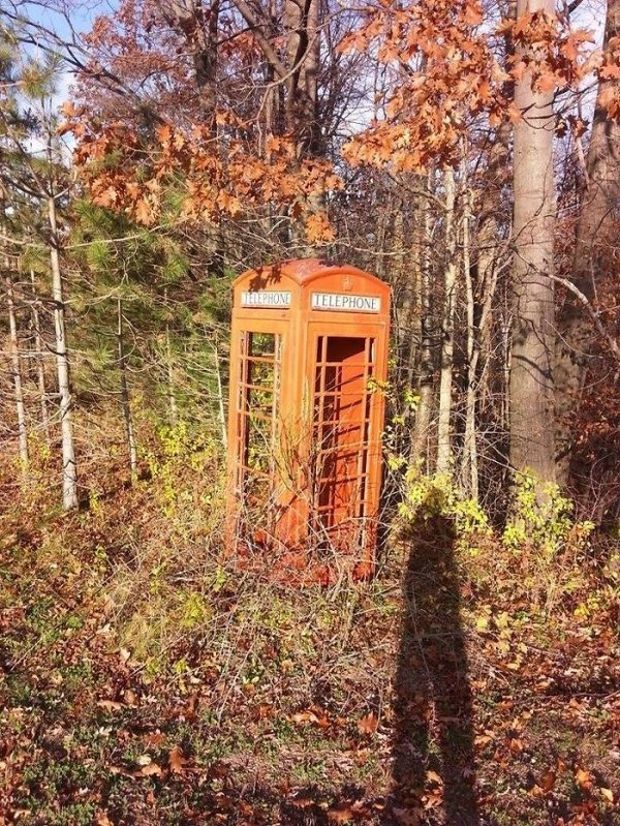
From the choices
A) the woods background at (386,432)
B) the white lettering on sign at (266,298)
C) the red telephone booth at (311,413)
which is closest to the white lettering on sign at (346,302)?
the red telephone booth at (311,413)

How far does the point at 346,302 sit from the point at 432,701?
116 inches

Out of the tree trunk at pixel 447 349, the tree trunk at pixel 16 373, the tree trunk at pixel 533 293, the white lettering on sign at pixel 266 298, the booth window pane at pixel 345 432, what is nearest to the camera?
the white lettering on sign at pixel 266 298

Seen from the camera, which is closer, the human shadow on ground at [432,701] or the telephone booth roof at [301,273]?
the human shadow on ground at [432,701]

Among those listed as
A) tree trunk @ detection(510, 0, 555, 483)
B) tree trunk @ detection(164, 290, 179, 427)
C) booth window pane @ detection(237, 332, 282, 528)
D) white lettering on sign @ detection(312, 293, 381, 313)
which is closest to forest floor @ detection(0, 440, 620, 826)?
booth window pane @ detection(237, 332, 282, 528)

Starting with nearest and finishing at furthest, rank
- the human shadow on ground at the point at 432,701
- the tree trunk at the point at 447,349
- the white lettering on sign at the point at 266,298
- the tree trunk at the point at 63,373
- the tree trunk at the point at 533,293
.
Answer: the human shadow on ground at the point at 432,701
the white lettering on sign at the point at 266,298
the tree trunk at the point at 533,293
the tree trunk at the point at 447,349
the tree trunk at the point at 63,373

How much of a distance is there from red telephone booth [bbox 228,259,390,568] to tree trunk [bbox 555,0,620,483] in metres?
3.01

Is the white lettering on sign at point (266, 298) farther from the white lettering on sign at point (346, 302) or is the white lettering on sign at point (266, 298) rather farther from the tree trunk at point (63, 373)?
the tree trunk at point (63, 373)

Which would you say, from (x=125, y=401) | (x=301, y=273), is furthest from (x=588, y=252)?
(x=125, y=401)

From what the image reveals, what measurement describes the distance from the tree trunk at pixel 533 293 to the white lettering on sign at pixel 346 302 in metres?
2.12

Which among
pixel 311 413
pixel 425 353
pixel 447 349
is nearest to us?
pixel 311 413

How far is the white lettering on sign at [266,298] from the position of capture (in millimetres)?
5434

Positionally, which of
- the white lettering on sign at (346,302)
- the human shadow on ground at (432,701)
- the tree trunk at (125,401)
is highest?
the white lettering on sign at (346,302)

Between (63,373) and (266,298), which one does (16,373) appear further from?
(266,298)

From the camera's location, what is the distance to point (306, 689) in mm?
4703
